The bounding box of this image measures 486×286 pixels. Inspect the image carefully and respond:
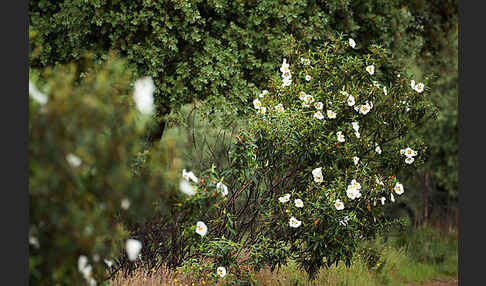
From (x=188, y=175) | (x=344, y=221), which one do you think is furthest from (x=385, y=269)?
(x=188, y=175)

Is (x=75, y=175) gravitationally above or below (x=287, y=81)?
above

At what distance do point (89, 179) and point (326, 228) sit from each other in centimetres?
249

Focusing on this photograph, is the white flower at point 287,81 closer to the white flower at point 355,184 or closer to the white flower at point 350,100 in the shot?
the white flower at point 350,100

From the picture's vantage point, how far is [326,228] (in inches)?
158

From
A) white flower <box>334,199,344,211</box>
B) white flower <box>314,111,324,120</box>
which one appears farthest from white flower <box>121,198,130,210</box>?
white flower <box>314,111,324,120</box>

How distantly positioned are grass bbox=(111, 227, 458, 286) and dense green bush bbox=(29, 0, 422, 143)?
213 cm

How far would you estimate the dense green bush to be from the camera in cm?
567

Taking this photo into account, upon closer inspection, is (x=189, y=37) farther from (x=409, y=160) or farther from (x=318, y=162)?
(x=409, y=160)

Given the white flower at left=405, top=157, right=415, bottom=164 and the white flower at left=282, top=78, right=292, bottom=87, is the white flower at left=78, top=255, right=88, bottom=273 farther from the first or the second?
the white flower at left=405, top=157, right=415, bottom=164

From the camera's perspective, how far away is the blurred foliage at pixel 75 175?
176cm

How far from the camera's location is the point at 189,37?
583cm

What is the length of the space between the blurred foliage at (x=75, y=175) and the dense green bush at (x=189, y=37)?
3.70m

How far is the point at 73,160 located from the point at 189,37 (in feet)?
13.8

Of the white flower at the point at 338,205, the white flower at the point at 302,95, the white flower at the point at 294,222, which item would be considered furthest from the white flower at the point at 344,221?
the white flower at the point at 302,95
